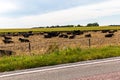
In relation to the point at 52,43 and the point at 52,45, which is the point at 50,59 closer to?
the point at 52,45

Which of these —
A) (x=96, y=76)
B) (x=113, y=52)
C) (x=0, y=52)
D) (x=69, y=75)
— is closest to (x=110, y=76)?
(x=96, y=76)

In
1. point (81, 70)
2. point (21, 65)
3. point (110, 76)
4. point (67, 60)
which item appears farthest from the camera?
point (67, 60)

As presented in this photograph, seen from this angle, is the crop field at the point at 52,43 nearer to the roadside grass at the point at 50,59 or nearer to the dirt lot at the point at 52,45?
the dirt lot at the point at 52,45

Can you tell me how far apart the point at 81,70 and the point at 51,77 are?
1558mm

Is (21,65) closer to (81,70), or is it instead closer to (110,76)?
(81,70)

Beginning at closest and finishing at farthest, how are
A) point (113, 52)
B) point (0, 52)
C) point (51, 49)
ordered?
point (113, 52) < point (51, 49) < point (0, 52)

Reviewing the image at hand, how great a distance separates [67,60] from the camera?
1366cm

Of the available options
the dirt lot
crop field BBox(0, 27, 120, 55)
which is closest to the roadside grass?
crop field BBox(0, 27, 120, 55)

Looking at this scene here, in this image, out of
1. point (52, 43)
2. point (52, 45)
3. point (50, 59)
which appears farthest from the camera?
point (52, 43)

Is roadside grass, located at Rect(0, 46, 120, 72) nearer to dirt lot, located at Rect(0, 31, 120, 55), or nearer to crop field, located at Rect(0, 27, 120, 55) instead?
crop field, located at Rect(0, 27, 120, 55)

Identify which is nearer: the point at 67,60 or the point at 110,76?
the point at 110,76

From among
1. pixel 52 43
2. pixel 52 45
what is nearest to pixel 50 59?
pixel 52 45

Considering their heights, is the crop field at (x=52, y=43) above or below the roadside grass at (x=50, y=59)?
below

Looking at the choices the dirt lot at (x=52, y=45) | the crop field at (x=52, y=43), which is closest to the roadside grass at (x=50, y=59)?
the crop field at (x=52, y=43)
